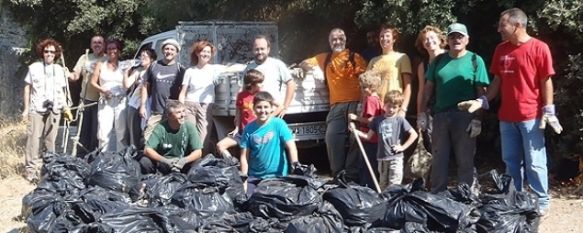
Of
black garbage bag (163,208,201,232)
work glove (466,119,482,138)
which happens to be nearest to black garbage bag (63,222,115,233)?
black garbage bag (163,208,201,232)

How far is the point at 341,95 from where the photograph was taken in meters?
7.45

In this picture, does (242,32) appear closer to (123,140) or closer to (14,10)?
(123,140)

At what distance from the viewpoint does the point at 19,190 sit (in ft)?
28.3

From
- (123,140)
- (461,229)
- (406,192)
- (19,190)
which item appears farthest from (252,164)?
(19,190)

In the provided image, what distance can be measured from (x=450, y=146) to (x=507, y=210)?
1668 mm

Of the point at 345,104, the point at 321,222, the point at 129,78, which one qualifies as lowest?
the point at 321,222

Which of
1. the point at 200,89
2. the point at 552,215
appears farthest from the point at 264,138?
the point at 552,215

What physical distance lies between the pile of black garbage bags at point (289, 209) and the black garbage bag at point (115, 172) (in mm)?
708

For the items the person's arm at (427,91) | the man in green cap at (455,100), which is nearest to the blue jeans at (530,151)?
the man in green cap at (455,100)

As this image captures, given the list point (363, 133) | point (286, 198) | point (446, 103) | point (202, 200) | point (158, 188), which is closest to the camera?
point (286, 198)

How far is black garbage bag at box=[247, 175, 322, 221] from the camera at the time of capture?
15.7 ft

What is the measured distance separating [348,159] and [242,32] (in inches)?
142

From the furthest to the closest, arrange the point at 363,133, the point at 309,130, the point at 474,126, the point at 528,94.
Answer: the point at 309,130
the point at 363,133
the point at 474,126
the point at 528,94

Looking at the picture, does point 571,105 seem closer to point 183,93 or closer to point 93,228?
point 183,93
